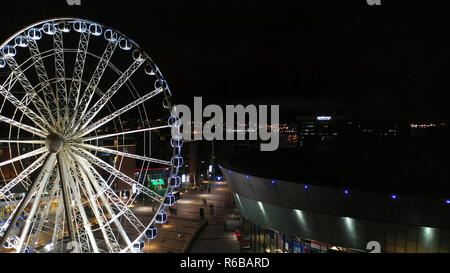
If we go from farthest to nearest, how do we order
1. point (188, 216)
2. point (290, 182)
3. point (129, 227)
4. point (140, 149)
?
point (140, 149) < point (188, 216) < point (129, 227) < point (290, 182)

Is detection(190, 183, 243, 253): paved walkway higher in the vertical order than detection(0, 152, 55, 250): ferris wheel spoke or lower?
lower

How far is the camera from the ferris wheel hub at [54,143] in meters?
12.3

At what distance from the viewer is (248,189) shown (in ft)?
78.0

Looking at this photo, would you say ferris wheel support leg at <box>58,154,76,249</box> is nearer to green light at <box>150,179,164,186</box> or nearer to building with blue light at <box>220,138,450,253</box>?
building with blue light at <box>220,138,450,253</box>

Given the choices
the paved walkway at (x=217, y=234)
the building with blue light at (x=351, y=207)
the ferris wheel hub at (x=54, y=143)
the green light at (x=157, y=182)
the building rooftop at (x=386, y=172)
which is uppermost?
the ferris wheel hub at (x=54, y=143)

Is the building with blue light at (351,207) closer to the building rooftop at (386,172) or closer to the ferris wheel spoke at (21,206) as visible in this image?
the building rooftop at (386,172)

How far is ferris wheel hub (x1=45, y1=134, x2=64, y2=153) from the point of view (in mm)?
12255

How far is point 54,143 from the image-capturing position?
1238 centimetres

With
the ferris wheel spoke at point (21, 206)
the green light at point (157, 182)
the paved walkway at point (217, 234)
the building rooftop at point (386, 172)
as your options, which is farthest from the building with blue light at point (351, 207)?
the green light at point (157, 182)

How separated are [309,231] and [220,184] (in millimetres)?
50683

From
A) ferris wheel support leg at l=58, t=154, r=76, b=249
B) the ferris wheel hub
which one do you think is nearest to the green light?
the ferris wheel hub

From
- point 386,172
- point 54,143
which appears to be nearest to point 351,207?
point 386,172
